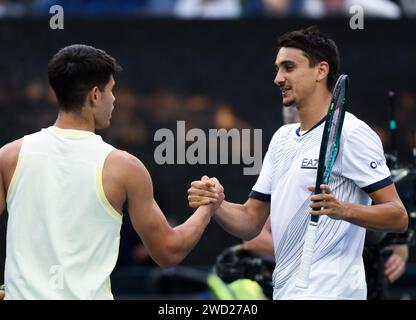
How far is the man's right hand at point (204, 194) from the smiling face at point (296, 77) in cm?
55

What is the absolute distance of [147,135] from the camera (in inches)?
419

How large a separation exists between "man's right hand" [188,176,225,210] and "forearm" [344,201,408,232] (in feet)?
2.26

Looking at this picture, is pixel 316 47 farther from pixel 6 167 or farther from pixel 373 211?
pixel 6 167

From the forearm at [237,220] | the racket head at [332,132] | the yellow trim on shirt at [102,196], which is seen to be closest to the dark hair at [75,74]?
the yellow trim on shirt at [102,196]

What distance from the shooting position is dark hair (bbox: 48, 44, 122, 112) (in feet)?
15.8

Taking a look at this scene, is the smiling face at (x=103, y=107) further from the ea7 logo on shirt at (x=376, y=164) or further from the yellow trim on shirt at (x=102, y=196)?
the ea7 logo on shirt at (x=376, y=164)

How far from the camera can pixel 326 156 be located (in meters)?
5.09

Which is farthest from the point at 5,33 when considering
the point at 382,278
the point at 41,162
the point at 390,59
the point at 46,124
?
the point at 41,162

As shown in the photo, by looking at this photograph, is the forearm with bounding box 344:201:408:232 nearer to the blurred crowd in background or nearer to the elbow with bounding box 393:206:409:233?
the elbow with bounding box 393:206:409:233

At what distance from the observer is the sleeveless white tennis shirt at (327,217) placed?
5.31 meters

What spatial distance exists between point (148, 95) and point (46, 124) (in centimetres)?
99

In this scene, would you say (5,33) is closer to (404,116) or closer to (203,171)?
(203,171)

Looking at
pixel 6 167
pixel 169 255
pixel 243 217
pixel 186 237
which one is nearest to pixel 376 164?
pixel 243 217

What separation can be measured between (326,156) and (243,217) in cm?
82
